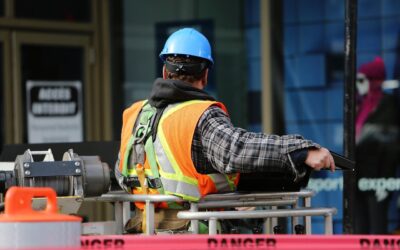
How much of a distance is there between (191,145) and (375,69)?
4311mm

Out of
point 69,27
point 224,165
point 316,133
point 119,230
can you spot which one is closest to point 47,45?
point 69,27

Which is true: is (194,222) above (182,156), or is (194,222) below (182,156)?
below

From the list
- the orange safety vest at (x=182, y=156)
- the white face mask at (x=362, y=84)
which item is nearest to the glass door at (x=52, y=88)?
the white face mask at (x=362, y=84)

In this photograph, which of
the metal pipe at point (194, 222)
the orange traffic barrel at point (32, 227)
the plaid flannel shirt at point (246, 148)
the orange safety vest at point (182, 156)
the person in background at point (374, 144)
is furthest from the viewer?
the person in background at point (374, 144)

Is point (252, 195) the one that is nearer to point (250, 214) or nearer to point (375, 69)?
point (250, 214)

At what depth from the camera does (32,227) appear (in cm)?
294

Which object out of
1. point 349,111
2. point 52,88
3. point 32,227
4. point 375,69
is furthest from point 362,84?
point 32,227

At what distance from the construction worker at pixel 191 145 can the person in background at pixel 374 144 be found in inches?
153

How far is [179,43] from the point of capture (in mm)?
4816

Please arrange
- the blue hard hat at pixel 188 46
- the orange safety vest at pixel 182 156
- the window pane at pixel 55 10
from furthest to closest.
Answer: the window pane at pixel 55 10 < the blue hard hat at pixel 188 46 < the orange safety vest at pixel 182 156

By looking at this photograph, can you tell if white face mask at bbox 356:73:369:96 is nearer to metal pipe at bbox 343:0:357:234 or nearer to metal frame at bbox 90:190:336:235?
metal pipe at bbox 343:0:357:234

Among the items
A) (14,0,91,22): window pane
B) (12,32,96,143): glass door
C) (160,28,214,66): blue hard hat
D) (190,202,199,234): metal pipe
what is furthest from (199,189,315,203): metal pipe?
(14,0,91,22): window pane

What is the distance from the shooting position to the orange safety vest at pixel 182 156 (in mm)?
4484

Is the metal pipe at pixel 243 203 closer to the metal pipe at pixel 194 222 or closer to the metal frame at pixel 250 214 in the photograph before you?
the metal pipe at pixel 194 222
